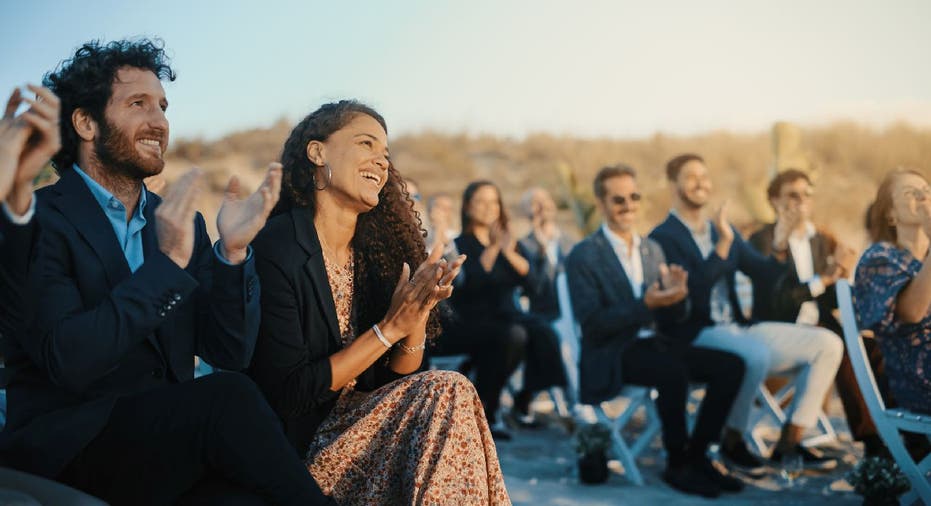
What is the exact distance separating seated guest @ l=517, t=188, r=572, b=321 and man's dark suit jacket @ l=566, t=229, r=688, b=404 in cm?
162

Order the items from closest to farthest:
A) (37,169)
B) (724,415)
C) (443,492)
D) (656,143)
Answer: (37,169) < (443,492) < (724,415) < (656,143)

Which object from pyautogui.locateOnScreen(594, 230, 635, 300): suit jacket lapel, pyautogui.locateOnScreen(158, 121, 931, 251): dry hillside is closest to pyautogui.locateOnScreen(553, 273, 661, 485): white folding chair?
pyautogui.locateOnScreen(594, 230, 635, 300): suit jacket lapel

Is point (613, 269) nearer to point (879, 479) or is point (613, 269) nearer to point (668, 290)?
point (668, 290)

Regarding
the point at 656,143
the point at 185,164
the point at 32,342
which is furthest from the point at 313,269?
the point at 656,143

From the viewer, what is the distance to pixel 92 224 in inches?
91.7

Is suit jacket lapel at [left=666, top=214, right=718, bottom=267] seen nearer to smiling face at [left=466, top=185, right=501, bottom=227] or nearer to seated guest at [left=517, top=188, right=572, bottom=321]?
seated guest at [left=517, top=188, right=572, bottom=321]

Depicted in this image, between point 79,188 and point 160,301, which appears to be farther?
point 79,188

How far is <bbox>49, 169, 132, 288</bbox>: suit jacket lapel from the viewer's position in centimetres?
230

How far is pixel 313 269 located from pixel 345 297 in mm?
220

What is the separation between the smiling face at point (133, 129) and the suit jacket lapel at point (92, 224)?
0.14 m

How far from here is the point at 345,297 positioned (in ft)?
9.80

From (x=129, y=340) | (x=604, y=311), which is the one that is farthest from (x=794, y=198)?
(x=129, y=340)

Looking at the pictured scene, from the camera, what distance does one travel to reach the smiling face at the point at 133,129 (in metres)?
2.48

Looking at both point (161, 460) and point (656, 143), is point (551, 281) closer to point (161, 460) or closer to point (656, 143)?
point (161, 460)
